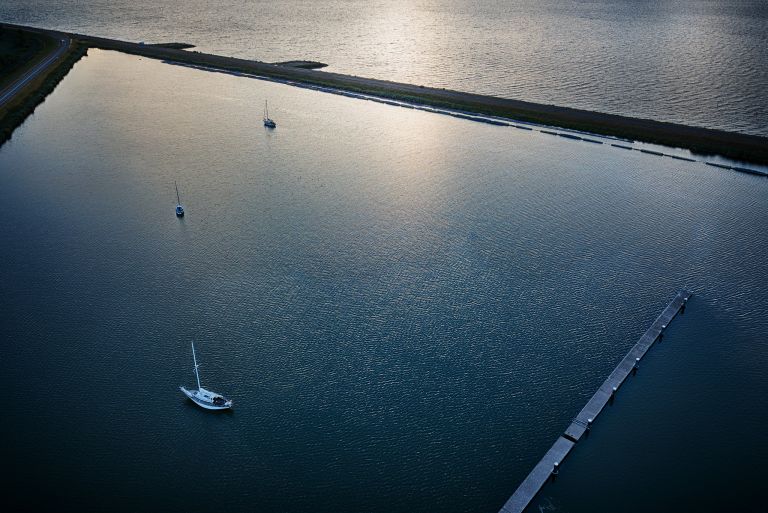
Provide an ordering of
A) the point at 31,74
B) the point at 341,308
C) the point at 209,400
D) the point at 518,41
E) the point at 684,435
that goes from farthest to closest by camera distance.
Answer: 1. the point at 518,41
2. the point at 31,74
3. the point at 341,308
4. the point at 209,400
5. the point at 684,435

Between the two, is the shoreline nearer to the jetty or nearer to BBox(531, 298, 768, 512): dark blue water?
the jetty

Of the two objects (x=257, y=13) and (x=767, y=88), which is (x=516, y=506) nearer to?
(x=767, y=88)

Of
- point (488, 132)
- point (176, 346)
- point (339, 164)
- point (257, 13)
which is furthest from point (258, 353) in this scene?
point (257, 13)

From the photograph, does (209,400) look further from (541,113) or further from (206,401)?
(541,113)

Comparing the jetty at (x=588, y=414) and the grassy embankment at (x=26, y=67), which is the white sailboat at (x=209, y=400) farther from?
the grassy embankment at (x=26, y=67)

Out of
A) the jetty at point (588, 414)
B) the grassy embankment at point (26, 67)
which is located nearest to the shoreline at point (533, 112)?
the grassy embankment at point (26, 67)

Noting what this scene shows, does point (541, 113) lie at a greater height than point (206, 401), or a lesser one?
greater

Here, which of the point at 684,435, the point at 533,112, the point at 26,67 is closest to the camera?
the point at 684,435

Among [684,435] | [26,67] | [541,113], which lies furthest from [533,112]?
[26,67]
